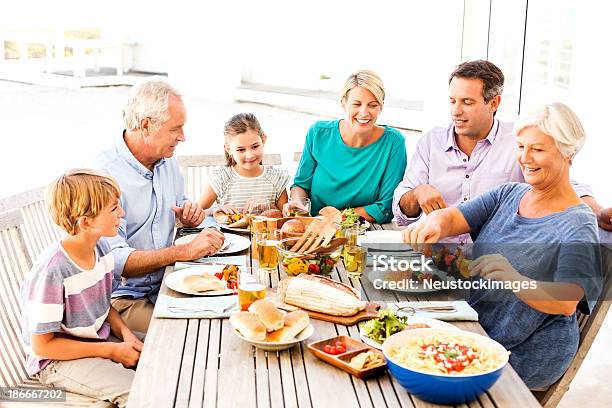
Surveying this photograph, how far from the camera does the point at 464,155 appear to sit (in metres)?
3.21

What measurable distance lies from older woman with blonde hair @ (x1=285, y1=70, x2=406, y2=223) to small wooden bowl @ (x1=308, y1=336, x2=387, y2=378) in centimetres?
146

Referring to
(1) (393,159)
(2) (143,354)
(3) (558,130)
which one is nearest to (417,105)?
(1) (393,159)

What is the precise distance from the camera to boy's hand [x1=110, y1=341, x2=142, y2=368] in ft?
7.59

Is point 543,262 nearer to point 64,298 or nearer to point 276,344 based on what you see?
point 276,344

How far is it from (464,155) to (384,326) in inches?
57.1

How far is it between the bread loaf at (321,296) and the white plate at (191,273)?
0.65 ft

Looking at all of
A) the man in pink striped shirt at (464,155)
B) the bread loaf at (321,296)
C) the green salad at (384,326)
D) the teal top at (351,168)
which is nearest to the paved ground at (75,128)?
the man in pink striped shirt at (464,155)

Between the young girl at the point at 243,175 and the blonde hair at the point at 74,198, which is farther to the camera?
the young girl at the point at 243,175

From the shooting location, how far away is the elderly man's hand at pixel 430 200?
3.04m

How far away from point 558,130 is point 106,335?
1.53m

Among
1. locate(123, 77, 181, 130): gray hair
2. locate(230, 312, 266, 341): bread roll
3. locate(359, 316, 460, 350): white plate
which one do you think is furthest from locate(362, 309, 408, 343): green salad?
locate(123, 77, 181, 130): gray hair

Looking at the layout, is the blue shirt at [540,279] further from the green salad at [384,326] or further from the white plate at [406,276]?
the green salad at [384,326]

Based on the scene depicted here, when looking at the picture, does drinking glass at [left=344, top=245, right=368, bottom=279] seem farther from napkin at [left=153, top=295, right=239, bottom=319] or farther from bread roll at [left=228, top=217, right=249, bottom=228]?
bread roll at [left=228, top=217, right=249, bottom=228]

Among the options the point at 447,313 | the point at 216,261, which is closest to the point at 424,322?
the point at 447,313
